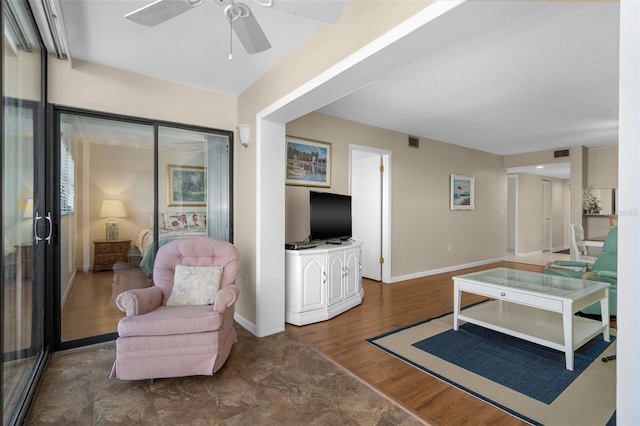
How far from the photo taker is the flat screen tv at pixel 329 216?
149 inches

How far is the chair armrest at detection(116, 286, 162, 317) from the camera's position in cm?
230

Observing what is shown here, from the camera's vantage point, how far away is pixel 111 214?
10.0 ft

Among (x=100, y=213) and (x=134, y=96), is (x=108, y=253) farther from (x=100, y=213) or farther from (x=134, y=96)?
(x=134, y=96)

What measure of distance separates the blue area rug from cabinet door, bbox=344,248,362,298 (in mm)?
1154

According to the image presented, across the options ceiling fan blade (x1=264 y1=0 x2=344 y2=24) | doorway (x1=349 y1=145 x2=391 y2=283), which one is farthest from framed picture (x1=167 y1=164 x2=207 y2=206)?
doorway (x1=349 y1=145 x2=391 y2=283)

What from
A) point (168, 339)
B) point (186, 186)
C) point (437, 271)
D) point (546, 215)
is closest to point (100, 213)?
point (186, 186)

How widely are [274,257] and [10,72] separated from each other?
2312 mm

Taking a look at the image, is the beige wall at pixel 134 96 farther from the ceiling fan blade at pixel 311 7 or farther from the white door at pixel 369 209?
the white door at pixel 369 209

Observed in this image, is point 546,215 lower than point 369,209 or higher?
lower

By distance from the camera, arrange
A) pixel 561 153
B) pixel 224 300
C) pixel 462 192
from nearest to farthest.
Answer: pixel 224 300, pixel 561 153, pixel 462 192

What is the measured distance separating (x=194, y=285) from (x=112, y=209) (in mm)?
1184

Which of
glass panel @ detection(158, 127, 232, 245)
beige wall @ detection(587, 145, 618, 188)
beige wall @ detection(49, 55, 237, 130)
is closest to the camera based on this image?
beige wall @ detection(49, 55, 237, 130)

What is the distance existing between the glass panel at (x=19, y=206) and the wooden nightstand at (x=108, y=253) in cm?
53

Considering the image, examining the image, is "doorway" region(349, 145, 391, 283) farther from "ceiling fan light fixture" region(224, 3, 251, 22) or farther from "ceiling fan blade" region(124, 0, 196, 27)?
"ceiling fan blade" region(124, 0, 196, 27)
